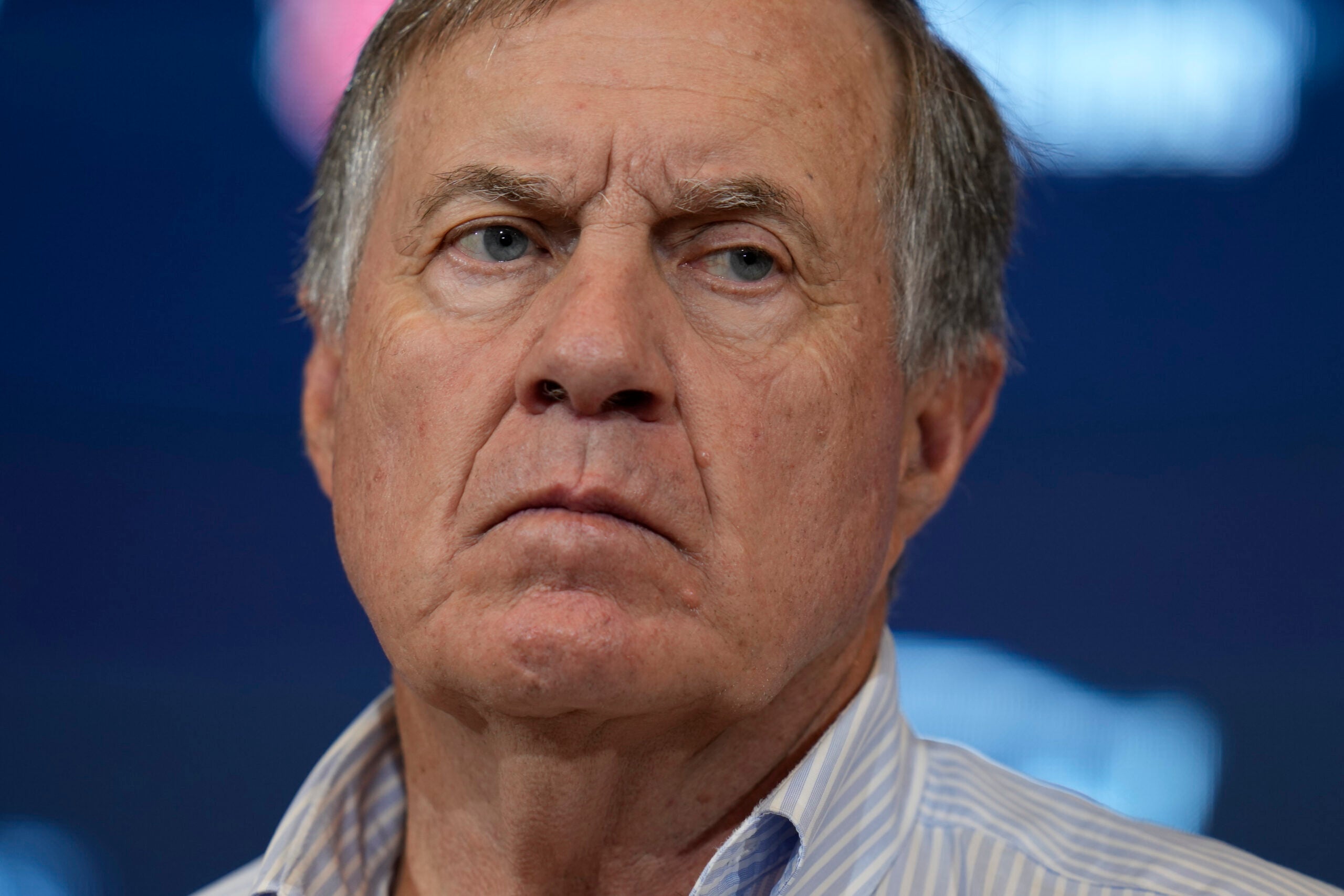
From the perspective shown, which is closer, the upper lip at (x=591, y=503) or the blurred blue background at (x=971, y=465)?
the upper lip at (x=591, y=503)

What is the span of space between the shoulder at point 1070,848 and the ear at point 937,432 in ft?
1.02

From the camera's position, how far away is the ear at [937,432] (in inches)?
65.2

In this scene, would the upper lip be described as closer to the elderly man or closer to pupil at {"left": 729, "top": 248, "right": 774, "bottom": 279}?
the elderly man

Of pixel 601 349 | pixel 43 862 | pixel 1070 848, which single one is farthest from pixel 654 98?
pixel 43 862

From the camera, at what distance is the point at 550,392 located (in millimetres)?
1298

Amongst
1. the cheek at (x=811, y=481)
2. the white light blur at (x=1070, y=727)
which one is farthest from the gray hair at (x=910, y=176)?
the white light blur at (x=1070, y=727)

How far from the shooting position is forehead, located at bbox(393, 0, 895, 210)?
54.6 inches

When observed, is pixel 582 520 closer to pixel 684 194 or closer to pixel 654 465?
pixel 654 465

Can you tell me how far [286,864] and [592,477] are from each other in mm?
675

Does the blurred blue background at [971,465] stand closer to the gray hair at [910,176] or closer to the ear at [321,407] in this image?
the gray hair at [910,176]

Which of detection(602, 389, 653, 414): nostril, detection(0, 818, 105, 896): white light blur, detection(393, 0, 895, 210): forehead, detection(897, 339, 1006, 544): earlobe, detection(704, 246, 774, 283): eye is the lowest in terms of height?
detection(0, 818, 105, 896): white light blur

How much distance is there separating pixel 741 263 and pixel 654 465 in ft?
0.99

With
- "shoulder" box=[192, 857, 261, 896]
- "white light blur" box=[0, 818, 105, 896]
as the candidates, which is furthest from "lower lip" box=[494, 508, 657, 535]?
"white light blur" box=[0, 818, 105, 896]

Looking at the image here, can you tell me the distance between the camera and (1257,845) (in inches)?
92.9
